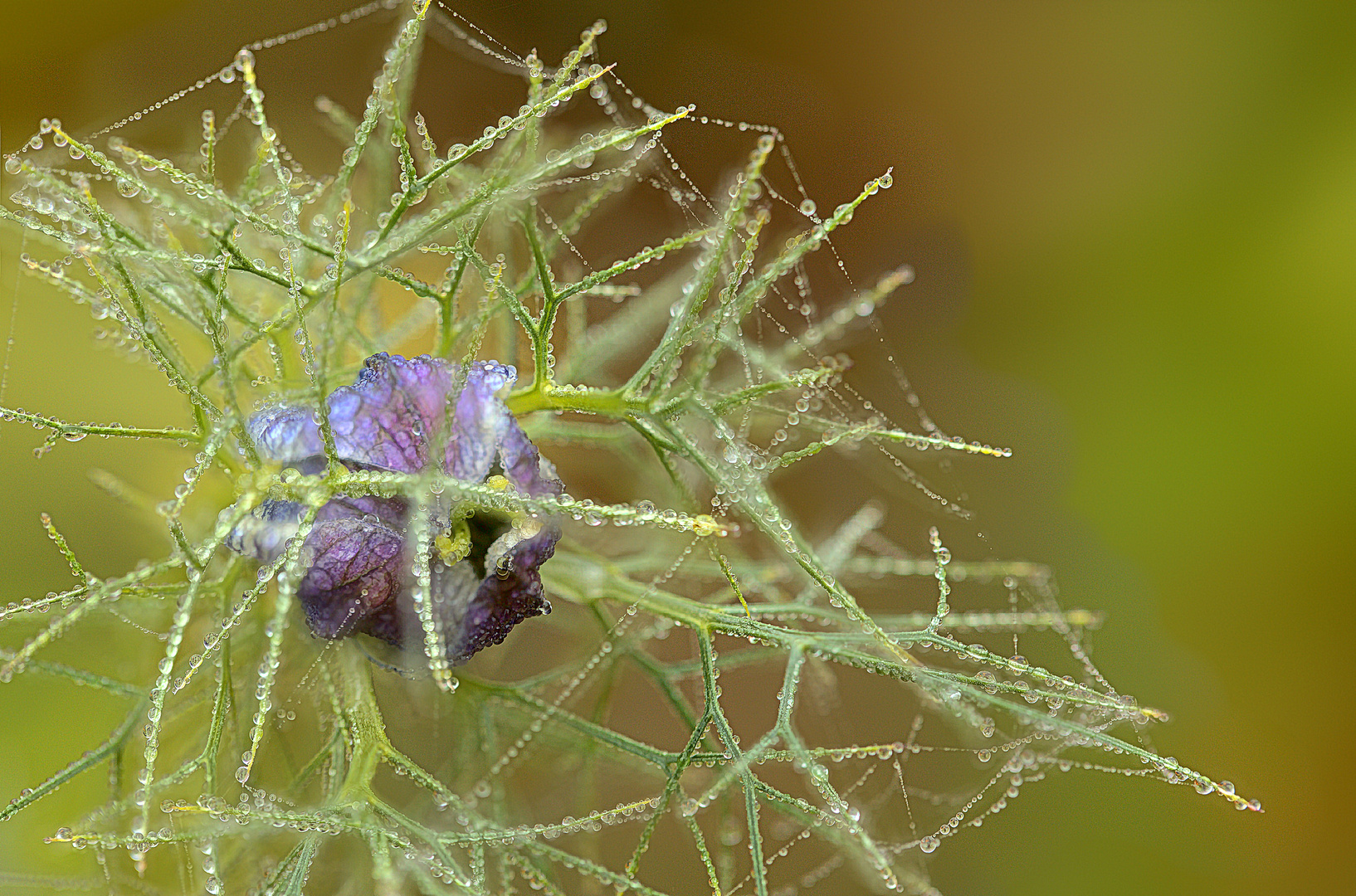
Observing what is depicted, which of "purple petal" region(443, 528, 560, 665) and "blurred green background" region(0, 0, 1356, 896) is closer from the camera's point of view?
"purple petal" region(443, 528, 560, 665)

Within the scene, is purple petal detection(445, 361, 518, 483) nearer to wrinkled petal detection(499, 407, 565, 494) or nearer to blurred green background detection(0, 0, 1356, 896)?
wrinkled petal detection(499, 407, 565, 494)

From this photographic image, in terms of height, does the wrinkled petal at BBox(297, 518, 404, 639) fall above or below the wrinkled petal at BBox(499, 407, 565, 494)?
below

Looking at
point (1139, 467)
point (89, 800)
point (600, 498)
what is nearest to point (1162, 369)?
point (1139, 467)

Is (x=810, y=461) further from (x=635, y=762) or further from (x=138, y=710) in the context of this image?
(x=138, y=710)

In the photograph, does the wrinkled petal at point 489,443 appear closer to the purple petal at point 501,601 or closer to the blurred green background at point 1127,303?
the purple petal at point 501,601

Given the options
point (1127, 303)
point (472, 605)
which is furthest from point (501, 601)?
point (1127, 303)

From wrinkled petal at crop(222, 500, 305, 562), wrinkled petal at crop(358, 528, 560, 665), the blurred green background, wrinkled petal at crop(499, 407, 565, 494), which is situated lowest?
wrinkled petal at crop(358, 528, 560, 665)

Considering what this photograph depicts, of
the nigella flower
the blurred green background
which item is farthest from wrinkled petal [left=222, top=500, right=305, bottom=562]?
the blurred green background
